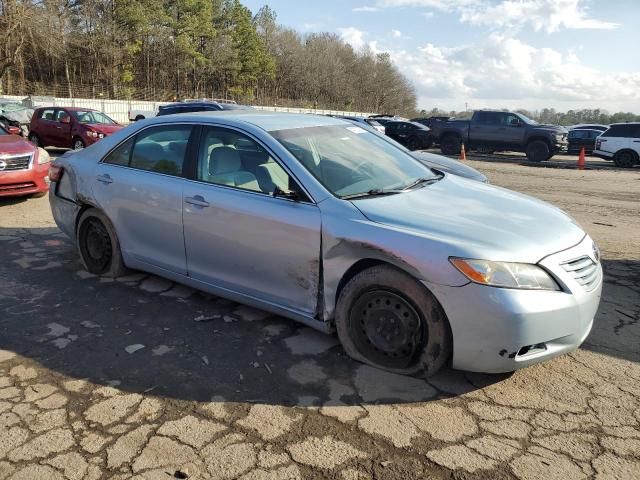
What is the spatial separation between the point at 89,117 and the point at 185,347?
14.4m

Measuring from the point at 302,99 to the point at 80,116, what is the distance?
76402mm

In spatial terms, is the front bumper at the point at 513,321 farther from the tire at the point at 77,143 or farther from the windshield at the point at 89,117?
the windshield at the point at 89,117

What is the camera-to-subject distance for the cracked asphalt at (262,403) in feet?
8.03

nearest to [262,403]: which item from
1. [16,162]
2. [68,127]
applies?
[16,162]

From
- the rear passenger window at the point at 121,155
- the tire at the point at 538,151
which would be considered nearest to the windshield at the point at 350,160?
the rear passenger window at the point at 121,155

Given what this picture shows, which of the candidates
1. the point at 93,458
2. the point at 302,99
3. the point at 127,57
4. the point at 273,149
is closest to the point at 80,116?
the point at 273,149

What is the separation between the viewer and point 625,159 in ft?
63.3

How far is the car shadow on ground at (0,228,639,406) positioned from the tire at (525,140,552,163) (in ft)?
58.6

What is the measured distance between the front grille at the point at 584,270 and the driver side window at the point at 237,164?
1.80 meters

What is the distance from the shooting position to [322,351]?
3.54 m

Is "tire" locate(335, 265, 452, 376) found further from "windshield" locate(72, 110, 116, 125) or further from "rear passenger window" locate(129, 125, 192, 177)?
"windshield" locate(72, 110, 116, 125)

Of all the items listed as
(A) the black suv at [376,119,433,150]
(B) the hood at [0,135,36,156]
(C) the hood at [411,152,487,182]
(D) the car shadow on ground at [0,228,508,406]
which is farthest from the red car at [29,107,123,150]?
(A) the black suv at [376,119,433,150]

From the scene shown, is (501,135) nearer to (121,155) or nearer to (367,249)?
(121,155)

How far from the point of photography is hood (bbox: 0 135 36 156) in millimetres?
7954
